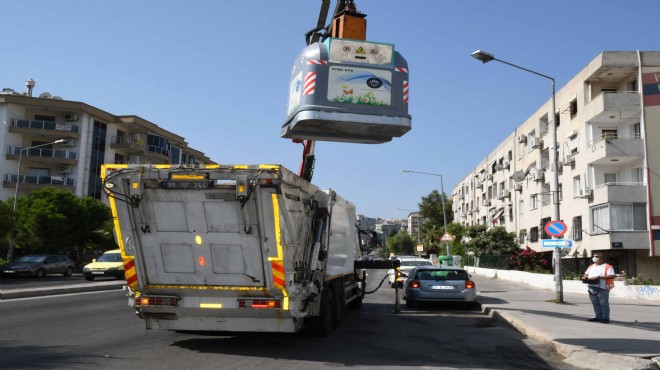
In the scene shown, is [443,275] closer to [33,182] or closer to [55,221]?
[55,221]

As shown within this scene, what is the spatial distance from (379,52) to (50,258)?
1154 inches

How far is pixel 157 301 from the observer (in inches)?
335

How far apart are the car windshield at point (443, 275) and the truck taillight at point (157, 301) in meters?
9.02

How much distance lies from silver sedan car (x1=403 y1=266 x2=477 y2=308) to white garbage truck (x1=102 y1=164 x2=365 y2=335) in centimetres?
769

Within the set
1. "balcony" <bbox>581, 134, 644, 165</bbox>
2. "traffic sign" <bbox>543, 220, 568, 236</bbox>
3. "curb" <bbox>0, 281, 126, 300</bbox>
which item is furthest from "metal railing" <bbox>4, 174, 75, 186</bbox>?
"traffic sign" <bbox>543, 220, 568, 236</bbox>

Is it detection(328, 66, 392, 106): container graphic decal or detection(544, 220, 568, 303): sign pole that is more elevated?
detection(328, 66, 392, 106): container graphic decal

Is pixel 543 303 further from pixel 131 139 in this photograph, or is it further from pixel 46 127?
pixel 131 139

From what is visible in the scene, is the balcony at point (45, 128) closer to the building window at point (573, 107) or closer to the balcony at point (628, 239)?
the building window at point (573, 107)

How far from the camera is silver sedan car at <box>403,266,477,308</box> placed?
51.5 ft

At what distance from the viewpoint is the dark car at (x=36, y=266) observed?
1195 inches

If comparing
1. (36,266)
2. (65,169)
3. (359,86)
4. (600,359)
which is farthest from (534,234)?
(65,169)

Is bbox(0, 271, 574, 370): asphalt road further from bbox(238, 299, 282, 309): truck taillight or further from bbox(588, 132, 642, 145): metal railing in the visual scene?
bbox(588, 132, 642, 145): metal railing

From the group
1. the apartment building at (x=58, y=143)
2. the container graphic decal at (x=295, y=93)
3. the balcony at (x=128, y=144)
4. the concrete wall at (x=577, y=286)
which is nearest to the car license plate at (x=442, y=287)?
the container graphic decal at (x=295, y=93)

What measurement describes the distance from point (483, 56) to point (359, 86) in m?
10.8
